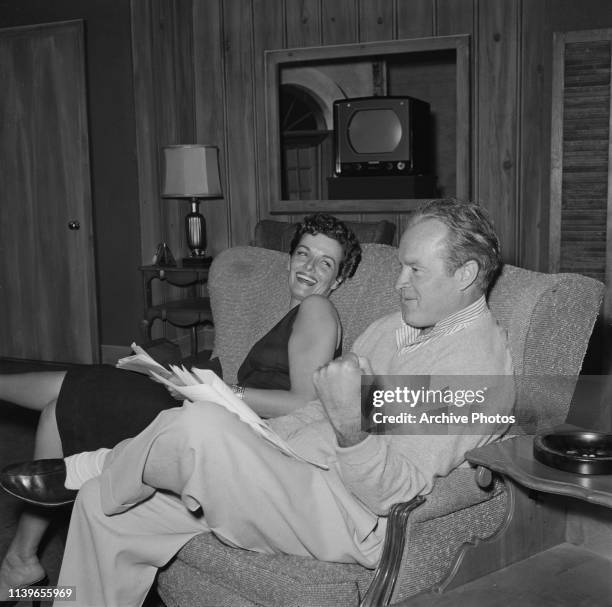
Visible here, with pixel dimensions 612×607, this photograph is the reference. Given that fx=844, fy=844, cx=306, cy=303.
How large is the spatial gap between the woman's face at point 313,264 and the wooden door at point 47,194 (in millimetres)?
2816

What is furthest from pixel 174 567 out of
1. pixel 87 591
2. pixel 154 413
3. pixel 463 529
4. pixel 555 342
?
pixel 555 342

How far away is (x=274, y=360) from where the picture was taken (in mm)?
2422

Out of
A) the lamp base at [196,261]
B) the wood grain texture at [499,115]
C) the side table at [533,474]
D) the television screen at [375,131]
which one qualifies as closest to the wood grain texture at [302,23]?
the television screen at [375,131]

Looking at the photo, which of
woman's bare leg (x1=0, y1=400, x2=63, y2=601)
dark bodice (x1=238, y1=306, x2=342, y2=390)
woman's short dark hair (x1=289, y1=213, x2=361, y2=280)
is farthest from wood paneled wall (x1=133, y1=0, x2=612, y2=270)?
woman's bare leg (x1=0, y1=400, x2=63, y2=601)

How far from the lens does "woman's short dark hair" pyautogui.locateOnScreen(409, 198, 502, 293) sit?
1.85m

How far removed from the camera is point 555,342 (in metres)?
1.93

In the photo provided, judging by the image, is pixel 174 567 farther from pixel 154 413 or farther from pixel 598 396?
pixel 598 396

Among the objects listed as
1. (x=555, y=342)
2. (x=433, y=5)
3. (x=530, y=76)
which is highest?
(x=433, y=5)

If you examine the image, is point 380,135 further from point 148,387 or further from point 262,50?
point 148,387

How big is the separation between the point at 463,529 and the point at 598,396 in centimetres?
Answer: 291

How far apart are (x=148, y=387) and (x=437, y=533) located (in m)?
0.91

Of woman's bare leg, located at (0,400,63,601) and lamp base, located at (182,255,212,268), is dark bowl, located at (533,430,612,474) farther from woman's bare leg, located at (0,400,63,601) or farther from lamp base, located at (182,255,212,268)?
lamp base, located at (182,255,212,268)

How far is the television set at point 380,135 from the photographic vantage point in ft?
14.4

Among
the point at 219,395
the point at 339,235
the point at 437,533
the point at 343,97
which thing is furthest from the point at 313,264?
the point at 343,97
